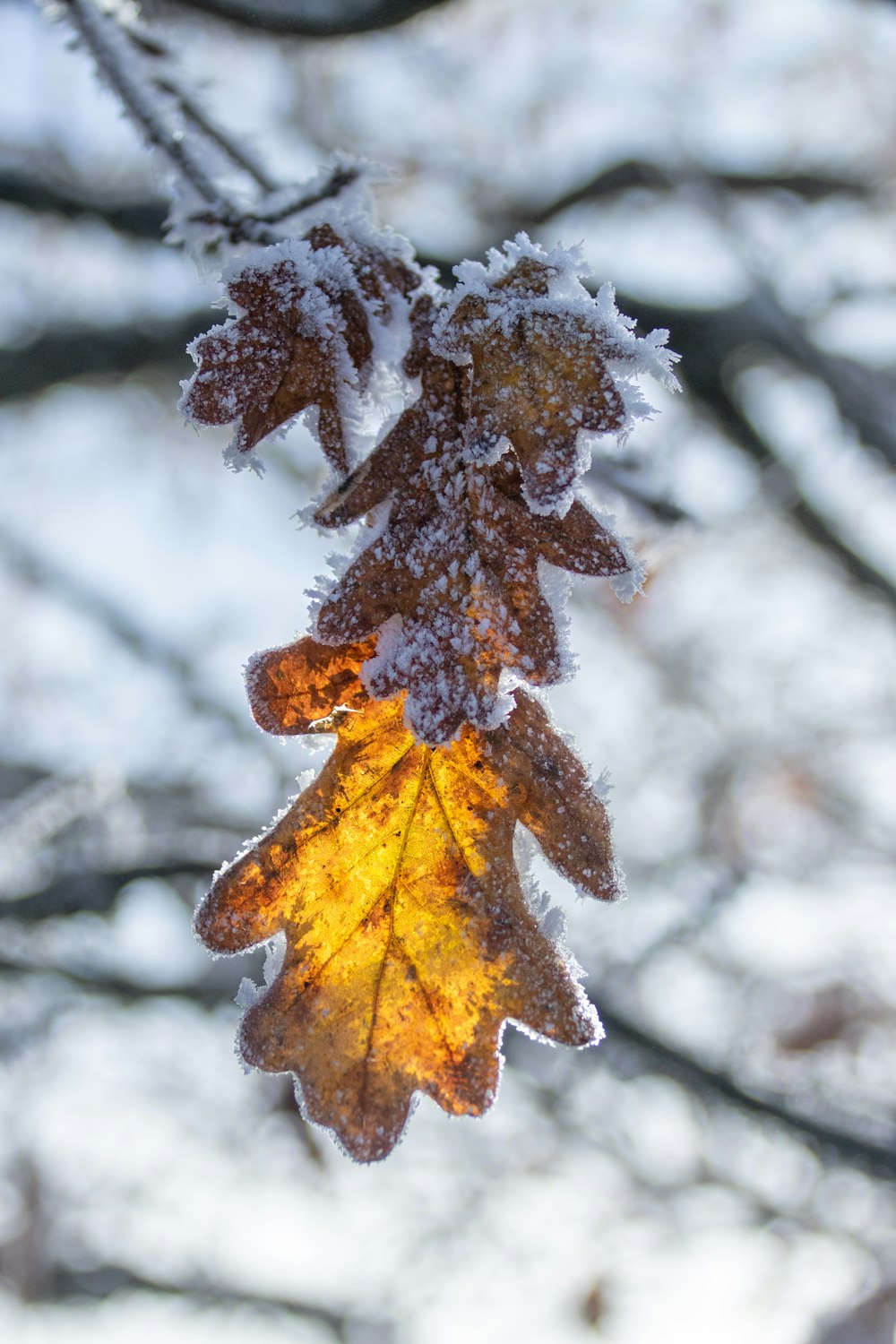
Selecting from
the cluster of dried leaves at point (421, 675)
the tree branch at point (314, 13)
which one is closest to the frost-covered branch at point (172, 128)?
the cluster of dried leaves at point (421, 675)

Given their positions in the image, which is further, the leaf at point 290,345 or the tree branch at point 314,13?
the tree branch at point 314,13

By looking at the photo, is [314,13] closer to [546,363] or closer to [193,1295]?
[546,363]

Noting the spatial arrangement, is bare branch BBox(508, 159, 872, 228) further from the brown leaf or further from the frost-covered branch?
the brown leaf

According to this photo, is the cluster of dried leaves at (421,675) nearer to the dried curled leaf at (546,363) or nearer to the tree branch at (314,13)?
the dried curled leaf at (546,363)

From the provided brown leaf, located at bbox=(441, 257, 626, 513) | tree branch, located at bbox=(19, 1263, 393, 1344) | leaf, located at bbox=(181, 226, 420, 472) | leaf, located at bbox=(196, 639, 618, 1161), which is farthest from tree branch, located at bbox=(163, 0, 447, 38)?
tree branch, located at bbox=(19, 1263, 393, 1344)

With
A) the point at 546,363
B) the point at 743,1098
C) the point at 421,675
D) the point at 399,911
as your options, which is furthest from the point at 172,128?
the point at 743,1098

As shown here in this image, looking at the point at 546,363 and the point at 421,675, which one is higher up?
the point at 546,363

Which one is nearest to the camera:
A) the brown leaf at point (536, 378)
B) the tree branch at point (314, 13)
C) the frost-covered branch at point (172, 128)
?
the brown leaf at point (536, 378)

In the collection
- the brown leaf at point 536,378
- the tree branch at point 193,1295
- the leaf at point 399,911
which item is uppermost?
the brown leaf at point 536,378
